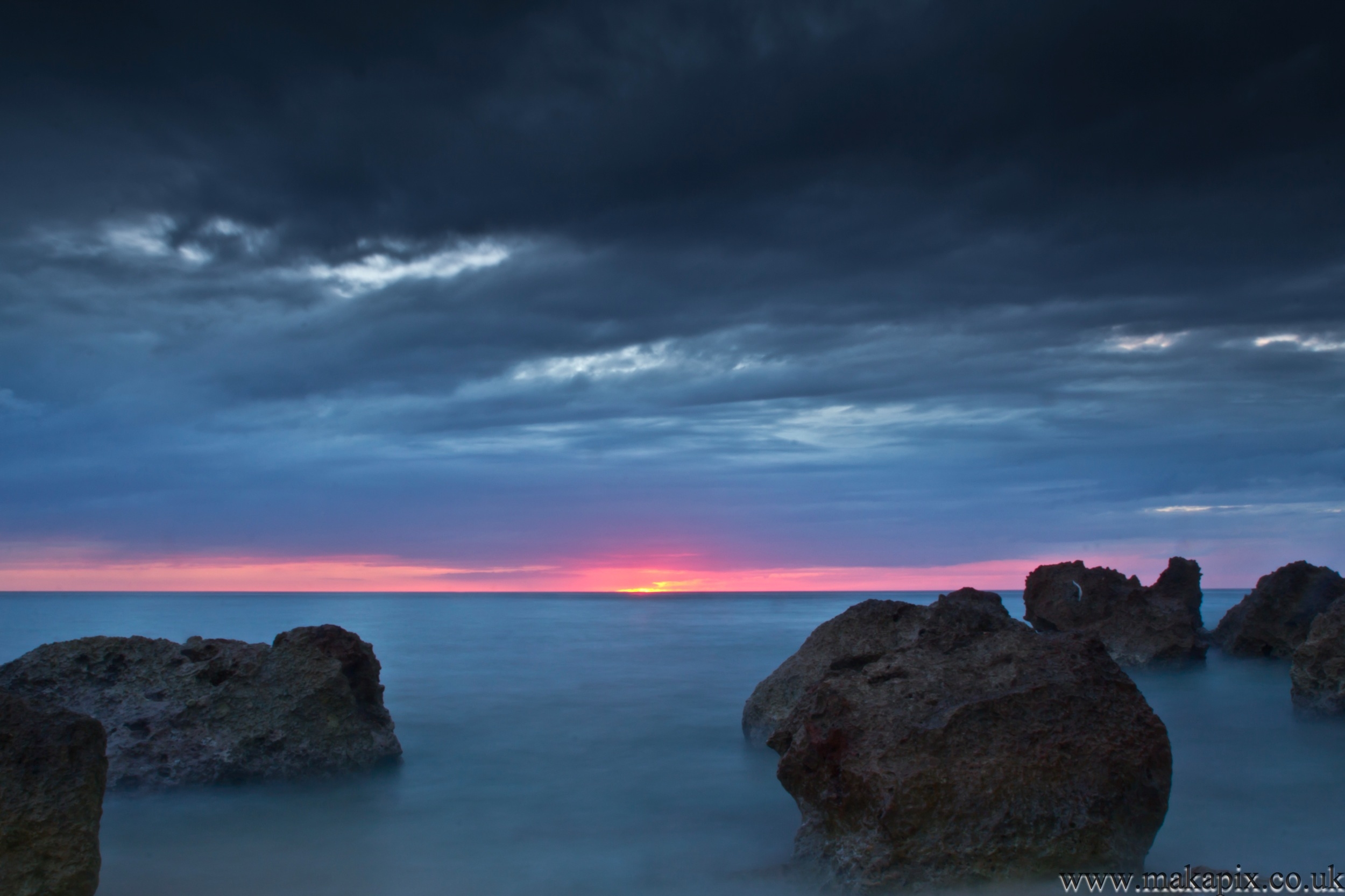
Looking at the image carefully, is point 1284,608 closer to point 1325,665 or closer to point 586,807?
point 1325,665

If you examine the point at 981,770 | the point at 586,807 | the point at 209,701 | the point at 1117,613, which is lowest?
the point at 586,807

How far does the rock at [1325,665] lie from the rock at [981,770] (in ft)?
29.1

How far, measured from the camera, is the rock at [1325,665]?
1301cm

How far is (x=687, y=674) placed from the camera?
22.3m

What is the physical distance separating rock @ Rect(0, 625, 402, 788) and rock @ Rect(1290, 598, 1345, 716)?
13.5 metres

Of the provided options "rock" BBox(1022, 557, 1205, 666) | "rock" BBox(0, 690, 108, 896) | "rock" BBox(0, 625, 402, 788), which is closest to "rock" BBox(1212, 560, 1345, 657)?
"rock" BBox(1022, 557, 1205, 666)

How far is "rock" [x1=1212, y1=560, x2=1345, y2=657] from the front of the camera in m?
20.2

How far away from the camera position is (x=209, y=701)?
31.2ft

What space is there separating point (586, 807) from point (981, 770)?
4.88 meters

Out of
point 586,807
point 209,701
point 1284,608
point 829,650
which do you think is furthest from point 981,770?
point 1284,608

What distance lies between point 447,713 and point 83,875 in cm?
1041

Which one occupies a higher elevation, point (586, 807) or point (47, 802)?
point (47, 802)

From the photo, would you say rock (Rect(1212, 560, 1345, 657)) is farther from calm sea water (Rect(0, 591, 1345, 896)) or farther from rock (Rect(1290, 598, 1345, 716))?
rock (Rect(1290, 598, 1345, 716))

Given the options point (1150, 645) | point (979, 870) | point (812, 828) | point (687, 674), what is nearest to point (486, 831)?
point (812, 828)
